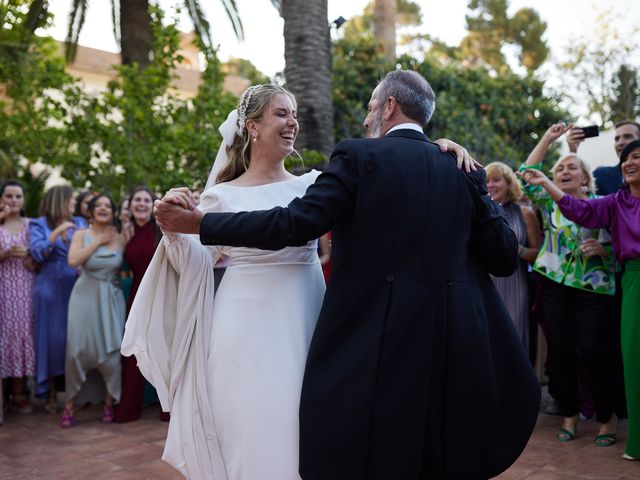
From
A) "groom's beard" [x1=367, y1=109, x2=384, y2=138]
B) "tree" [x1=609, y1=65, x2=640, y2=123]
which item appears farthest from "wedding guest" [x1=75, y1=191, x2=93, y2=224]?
"tree" [x1=609, y1=65, x2=640, y2=123]

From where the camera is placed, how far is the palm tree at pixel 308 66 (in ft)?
27.1

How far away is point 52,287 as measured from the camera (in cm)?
668

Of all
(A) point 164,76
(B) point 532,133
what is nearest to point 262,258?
(A) point 164,76

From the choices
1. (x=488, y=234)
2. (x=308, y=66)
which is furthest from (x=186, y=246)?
(x=308, y=66)

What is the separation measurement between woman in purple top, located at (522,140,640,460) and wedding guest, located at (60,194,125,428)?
388 cm

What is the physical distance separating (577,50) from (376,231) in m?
27.5

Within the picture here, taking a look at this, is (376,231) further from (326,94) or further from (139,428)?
(326,94)

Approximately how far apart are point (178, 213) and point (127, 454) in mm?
3120

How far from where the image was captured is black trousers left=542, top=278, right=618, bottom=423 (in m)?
5.03

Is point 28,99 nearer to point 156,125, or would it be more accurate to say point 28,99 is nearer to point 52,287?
point 156,125

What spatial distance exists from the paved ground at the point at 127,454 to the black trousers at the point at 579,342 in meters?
0.33

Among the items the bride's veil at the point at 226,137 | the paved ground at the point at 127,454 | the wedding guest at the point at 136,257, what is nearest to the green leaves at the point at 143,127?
the wedding guest at the point at 136,257

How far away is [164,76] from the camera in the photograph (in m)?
8.05

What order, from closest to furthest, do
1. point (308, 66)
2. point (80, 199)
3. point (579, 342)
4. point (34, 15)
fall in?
point (579, 342), point (80, 199), point (308, 66), point (34, 15)
